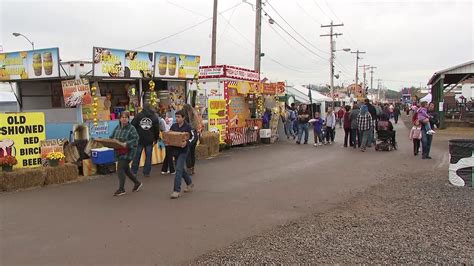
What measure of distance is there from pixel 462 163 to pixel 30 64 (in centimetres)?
1128

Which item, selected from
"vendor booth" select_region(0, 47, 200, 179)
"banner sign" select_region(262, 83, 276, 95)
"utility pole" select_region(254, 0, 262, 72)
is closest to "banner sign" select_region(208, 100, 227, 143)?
"vendor booth" select_region(0, 47, 200, 179)

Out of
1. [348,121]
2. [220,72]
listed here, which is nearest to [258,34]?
[220,72]

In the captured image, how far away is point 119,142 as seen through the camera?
831 centimetres

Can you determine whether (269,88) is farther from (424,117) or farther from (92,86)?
(92,86)


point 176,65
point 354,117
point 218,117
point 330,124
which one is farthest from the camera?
point 330,124

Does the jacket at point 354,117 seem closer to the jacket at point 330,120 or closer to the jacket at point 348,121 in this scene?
the jacket at point 348,121

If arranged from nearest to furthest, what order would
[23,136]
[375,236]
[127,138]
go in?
[375,236], [127,138], [23,136]

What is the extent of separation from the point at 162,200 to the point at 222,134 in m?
8.76

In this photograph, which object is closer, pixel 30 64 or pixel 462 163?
pixel 462 163

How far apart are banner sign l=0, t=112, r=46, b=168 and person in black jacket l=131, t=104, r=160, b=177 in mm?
2197

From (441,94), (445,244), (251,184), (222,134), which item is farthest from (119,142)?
(441,94)

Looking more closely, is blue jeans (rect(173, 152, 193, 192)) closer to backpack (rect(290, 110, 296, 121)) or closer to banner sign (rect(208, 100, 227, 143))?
banner sign (rect(208, 100, 227, 143))

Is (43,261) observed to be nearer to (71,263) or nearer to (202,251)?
(71,263)

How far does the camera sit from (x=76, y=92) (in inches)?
442
